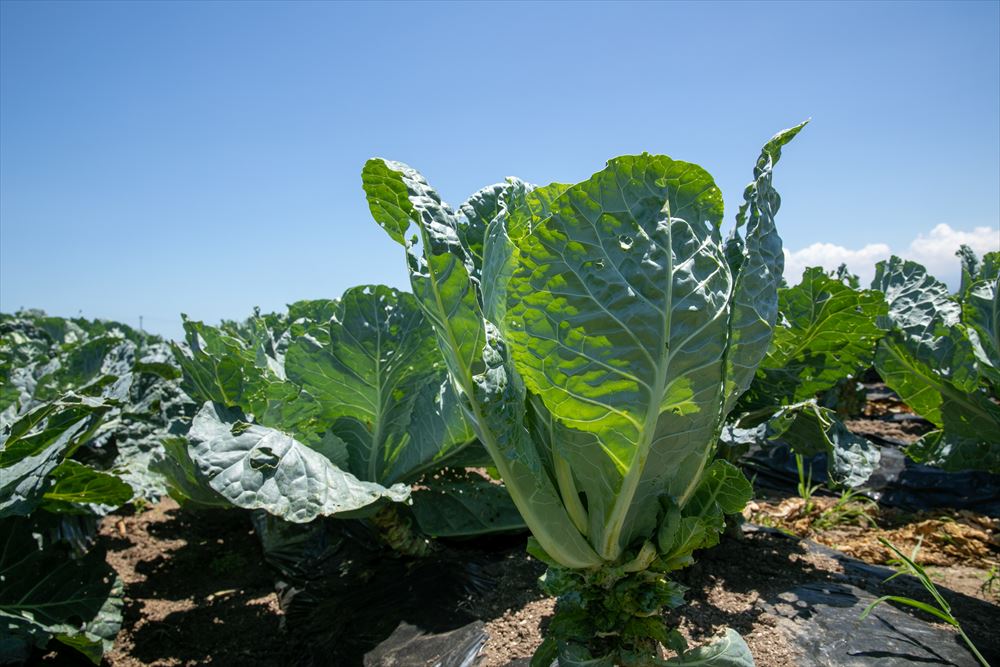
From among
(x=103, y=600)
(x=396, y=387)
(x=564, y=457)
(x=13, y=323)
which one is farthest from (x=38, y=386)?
(x=13, y=323)

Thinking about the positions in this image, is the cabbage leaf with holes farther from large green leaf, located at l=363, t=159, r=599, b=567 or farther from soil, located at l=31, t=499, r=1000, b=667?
large green leaf, located at l=363, t=159, r=599, b=567

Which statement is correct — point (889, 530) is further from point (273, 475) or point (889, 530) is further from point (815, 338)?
point (273, 475)

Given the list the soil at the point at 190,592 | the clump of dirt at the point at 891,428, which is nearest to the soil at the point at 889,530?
the clump of dirt at the point at 891,428

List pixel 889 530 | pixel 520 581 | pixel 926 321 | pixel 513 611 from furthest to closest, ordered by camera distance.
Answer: pixel 889 530 < pixel 926 321 < pixel 520 581 < pixel 513 611

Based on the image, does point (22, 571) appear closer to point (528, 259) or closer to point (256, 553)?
point (256, 553)

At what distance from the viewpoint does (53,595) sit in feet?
8.83

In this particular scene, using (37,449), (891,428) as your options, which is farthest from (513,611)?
(891,428)

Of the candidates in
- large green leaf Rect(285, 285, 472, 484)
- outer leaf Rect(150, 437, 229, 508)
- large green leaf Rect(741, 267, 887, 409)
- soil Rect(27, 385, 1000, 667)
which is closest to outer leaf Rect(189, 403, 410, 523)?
outer leaf Rect(150, 437, 229, 508)

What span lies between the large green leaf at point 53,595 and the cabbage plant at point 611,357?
2.19m

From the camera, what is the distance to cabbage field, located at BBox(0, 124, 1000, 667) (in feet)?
4.69

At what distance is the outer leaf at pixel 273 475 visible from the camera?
2266mm

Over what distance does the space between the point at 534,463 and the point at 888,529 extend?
13.5 feet

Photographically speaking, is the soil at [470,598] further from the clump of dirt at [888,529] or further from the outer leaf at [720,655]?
the outer leaf at [720,655]

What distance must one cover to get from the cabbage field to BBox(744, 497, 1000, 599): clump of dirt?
27 mm
